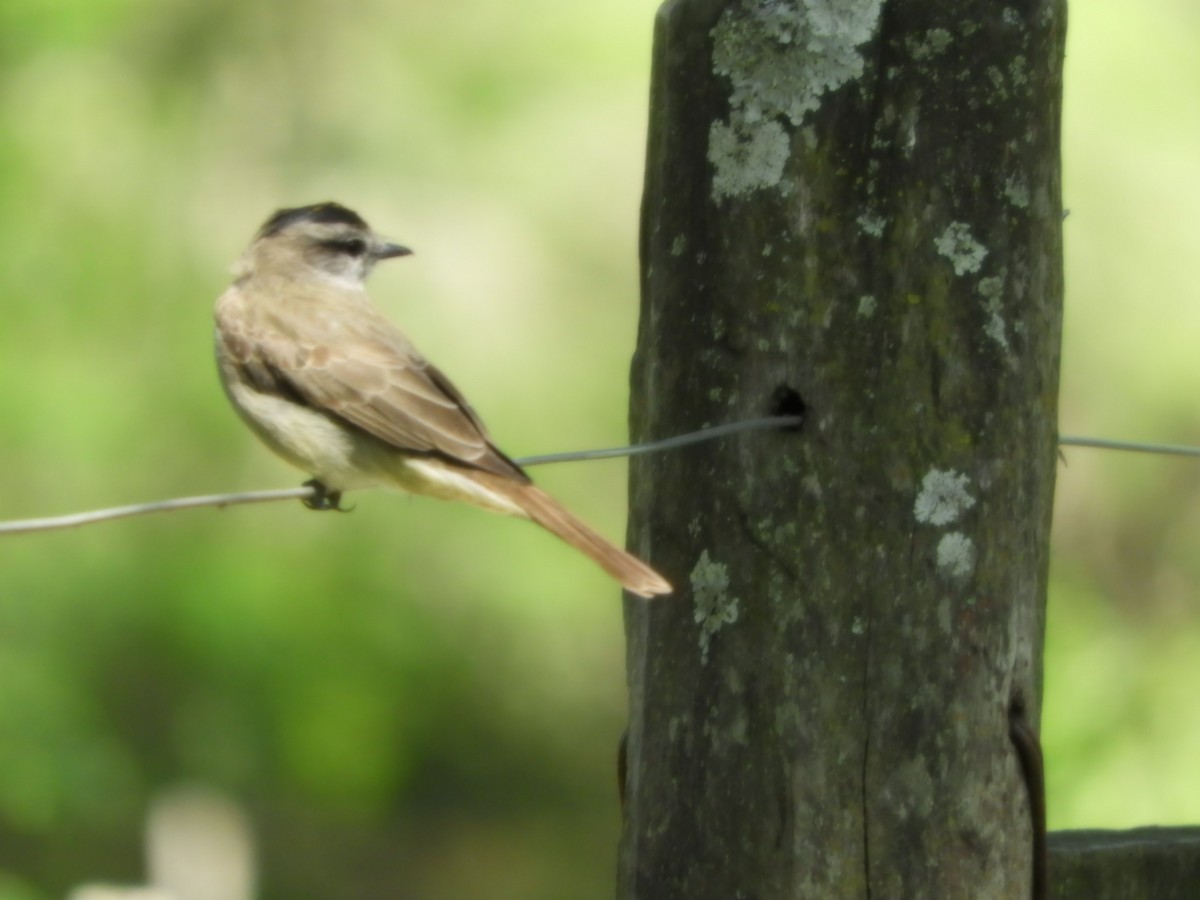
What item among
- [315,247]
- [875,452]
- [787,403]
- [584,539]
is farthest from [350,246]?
[875,452]

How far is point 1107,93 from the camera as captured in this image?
6172 millimetres

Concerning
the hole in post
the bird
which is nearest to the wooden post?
the hole in post

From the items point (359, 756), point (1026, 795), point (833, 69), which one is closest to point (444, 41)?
point (359, 756)

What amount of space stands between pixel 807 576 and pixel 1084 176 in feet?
13.1

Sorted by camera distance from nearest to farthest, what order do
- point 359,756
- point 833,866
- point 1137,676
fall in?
point 833,866 → point 1137,676 → point 359,756

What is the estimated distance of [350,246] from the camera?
534 centimetres

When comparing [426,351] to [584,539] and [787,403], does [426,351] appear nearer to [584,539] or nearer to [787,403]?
[584,539]

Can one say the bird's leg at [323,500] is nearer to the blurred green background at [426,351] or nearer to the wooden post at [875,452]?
the blurred green background at [426,351]

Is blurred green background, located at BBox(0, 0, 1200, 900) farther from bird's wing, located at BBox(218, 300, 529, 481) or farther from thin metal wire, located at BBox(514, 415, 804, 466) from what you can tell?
thin metal wire, located at BBox(514, 415, 804, 466)

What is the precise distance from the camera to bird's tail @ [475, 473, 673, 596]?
107 inches

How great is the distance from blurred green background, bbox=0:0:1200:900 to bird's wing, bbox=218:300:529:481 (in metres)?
1.34

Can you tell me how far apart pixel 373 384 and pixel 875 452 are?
215cm

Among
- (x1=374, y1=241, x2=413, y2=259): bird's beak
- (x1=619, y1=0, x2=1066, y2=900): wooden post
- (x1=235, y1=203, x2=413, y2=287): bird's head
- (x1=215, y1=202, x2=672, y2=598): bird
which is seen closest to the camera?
(x1=619, y1=0, x2=1066, y2=900): wooden post

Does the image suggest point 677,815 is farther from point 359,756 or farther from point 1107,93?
point 1107,93
